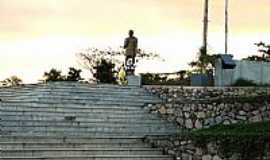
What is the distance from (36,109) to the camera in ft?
69.9

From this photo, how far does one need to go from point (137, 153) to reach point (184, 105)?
3924 mm

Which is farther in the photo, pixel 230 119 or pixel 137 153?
pixel 230 119

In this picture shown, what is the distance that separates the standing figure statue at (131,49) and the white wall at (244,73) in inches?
102

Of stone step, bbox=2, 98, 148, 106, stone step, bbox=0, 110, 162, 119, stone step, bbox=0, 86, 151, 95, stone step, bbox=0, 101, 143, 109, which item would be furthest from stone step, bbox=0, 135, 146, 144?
stone step, bbox=0, 86, 151, 95

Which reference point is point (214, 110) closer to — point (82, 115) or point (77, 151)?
point (82, 115)

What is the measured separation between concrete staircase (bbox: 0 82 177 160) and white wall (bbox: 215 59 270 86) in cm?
284

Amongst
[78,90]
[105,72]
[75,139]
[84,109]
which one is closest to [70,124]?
[84,109]

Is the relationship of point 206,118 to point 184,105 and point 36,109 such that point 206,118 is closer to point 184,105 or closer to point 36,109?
point 184,105

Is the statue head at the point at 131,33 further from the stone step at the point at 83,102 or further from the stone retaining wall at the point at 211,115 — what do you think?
the stone step at the point at 83,102

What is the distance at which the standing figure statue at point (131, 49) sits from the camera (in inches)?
1030

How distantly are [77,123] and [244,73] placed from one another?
7364 millimetres

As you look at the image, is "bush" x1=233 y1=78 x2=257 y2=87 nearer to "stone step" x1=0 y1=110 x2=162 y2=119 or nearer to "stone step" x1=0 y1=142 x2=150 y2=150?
"stone step" x1=0 y1=110 x2=162 y2=119

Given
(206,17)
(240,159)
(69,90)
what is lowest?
(240,159)

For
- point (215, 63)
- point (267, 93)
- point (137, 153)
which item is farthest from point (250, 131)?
point (215, 63)
